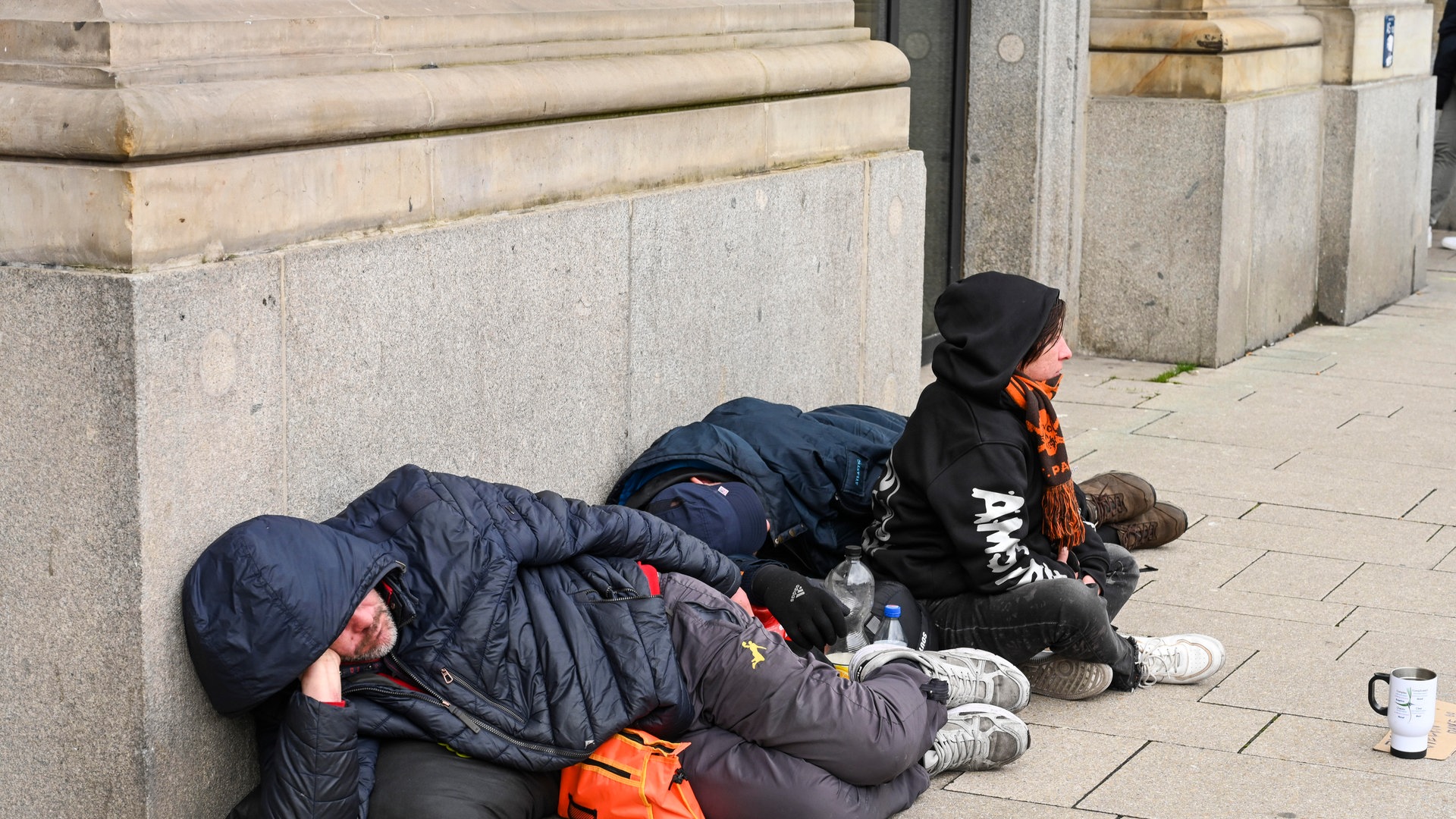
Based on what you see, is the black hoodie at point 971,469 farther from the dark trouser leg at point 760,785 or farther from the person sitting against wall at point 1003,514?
the dark trouser leg at point 760,785

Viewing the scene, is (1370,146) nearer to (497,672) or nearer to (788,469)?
(788,469)

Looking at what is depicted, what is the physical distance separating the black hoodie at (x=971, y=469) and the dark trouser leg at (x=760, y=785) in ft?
2.92

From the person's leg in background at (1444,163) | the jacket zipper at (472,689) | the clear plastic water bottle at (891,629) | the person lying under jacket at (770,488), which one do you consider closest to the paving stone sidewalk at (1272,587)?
the clear plastic water bottle at (891,629)

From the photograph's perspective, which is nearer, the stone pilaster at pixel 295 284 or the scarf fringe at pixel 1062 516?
the stone pilaster at pixel 295 284

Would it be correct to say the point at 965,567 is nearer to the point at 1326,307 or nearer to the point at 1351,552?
the point at 1351,552

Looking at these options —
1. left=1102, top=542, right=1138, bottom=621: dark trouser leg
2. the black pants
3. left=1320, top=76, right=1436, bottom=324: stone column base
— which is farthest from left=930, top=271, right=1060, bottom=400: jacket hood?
left=1320, top=76, right=1436, bottom=324: stone column base

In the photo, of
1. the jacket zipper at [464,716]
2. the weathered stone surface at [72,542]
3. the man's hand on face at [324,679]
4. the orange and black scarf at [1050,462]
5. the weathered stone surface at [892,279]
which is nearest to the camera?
the weathered stone surface at [72,542]

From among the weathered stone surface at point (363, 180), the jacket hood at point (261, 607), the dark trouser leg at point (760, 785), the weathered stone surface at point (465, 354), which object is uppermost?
the weathered stone surface at point (363, 180)

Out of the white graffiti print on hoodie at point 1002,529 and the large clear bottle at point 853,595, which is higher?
the white graffiti print on hoodie at point 1002,529

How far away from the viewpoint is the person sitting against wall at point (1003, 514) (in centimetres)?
453

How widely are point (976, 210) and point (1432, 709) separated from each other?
5.12m

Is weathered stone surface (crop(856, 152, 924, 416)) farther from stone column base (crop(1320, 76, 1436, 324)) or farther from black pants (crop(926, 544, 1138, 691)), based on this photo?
stone column base (crop(1320, 76, 1436, 324))

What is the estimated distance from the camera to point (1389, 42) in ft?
33.9

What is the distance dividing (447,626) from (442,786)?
322 millimetres
